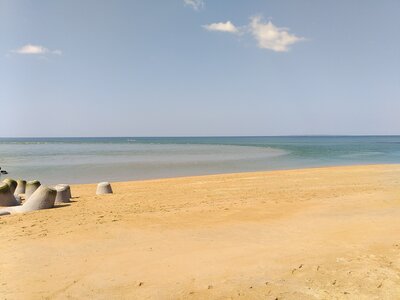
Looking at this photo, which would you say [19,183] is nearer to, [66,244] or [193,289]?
[66,244]

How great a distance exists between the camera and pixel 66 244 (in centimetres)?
688

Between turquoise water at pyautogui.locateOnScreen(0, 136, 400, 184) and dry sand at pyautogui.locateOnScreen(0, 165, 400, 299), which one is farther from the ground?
dry sand at pyautogui.locateOnScreen(0, 165, 400, 299)

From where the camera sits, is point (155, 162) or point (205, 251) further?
point (155, 162)

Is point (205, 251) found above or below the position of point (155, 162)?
above

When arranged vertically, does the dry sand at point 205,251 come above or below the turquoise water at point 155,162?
above

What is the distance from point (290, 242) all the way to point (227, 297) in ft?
8.48

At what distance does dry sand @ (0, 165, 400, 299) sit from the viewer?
4.85 metres

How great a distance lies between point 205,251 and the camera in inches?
251

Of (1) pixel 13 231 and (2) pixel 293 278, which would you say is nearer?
(2) pixel 293 278

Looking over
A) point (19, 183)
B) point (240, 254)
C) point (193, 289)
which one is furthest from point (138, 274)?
point (19, 183)

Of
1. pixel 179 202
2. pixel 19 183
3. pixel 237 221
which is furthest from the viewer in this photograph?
pixel 19 183

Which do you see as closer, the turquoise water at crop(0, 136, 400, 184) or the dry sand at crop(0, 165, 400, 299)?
the dry sand at crop(0, 165, 400, 299)

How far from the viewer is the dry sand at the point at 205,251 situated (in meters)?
4.85

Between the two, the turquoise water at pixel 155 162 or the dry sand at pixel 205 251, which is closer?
the dry sand at pixel 205 251
